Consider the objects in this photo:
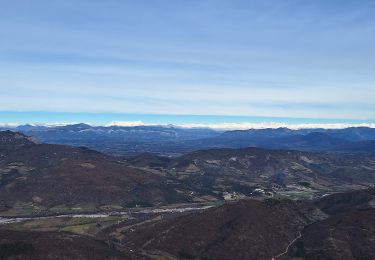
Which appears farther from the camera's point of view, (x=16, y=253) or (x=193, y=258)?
(x=193, y=258)

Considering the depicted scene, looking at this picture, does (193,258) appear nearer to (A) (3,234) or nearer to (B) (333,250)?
(B) (333,250)

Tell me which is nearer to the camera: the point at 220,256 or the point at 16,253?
the point at 16,253

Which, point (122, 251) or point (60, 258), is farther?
point (122, 251)

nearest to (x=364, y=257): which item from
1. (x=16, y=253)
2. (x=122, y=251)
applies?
(x=122, y=251)

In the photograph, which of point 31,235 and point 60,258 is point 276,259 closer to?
point 60,258

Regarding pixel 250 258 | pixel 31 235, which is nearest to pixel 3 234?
pixel 31 235

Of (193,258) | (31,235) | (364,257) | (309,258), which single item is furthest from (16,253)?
(364,257)

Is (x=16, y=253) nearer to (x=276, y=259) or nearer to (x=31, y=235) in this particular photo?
(x=31, y=235)
